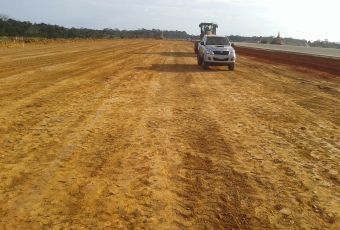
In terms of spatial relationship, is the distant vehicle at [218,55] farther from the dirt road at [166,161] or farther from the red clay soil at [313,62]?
the dirt road at [166,161]

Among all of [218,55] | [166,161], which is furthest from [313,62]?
[166,161]

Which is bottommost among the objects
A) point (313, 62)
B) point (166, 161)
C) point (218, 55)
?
point (166, 161)

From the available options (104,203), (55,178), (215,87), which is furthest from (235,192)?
(215,87)

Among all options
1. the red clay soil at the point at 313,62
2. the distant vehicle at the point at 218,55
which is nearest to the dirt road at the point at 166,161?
the distant vehicle at the point at 218,55

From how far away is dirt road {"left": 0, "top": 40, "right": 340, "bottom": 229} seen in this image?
4.43 metres

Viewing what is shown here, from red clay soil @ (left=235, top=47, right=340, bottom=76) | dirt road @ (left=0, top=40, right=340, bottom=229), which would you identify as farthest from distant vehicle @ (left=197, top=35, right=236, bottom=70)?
dirt road @ (left=0, top=40, right=340, bottom=229)

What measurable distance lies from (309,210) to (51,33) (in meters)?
83.7

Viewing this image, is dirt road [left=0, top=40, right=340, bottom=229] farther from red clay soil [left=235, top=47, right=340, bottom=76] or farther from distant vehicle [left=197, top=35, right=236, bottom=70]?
red clay soil [left=235, top=47, right=340, bottom=76]

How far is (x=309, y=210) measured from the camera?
15.2ft

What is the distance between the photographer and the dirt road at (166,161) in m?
4.43

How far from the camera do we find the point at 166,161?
20.1 feet

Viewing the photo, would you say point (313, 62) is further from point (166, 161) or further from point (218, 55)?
point (166, 161)

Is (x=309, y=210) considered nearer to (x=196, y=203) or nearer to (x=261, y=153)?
(x=196, y=203)

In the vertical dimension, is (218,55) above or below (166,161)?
above
